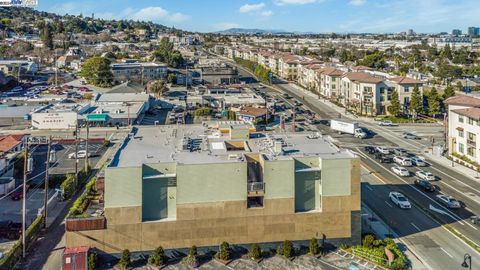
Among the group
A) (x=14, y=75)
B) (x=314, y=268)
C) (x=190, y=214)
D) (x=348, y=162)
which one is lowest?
(x=314, y=268)

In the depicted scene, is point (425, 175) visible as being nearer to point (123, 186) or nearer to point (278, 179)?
point (278, 179)

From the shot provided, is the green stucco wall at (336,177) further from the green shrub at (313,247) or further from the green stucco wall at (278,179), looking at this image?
the green shrub at (313,247)

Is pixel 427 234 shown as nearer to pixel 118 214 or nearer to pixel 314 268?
pixel 314 268

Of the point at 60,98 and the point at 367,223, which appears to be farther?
the point at 60,98

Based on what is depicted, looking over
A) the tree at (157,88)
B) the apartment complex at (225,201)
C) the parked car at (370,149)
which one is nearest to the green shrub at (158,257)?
the apartment complex at (225,201)

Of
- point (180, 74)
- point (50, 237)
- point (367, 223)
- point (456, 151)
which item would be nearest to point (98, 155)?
point (50, 237)

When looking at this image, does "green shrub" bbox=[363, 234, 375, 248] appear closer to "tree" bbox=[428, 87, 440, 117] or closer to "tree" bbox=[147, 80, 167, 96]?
"tree" bbox=[428, 87, 440, 117]

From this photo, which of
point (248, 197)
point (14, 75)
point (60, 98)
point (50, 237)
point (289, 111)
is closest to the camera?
point (248, 197)
